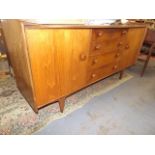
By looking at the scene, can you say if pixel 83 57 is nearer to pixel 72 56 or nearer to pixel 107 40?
pixel 72 56

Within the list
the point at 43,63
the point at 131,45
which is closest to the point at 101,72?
the point at 131,45

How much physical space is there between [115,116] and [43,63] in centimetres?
90

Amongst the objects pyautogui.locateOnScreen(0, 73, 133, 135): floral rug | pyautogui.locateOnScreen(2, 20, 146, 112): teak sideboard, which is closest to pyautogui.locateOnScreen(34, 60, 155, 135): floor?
pyautogui.locateOnScreen(0, 73, 133, 135): floral rug

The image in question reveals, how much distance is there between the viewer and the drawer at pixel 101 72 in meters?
1.49

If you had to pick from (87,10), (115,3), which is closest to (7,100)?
(87,10)

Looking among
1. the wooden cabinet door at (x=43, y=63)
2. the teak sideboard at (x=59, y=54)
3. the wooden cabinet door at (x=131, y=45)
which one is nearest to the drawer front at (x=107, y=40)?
the teak sideboard at (x=59, y=54)

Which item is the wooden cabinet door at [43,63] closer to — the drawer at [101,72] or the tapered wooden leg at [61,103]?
the tapered wooden leg at [61,103]

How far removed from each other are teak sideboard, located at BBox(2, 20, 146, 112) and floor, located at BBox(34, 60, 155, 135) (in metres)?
0.21

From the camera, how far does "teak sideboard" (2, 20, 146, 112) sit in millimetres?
926

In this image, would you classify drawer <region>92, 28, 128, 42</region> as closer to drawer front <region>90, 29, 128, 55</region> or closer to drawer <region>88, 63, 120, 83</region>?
drawer front <region>90, 29, 128, 55</region>

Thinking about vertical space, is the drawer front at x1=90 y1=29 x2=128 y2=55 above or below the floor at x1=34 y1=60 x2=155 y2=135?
above

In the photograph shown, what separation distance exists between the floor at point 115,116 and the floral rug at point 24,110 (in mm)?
68

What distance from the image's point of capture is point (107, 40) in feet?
4.58
